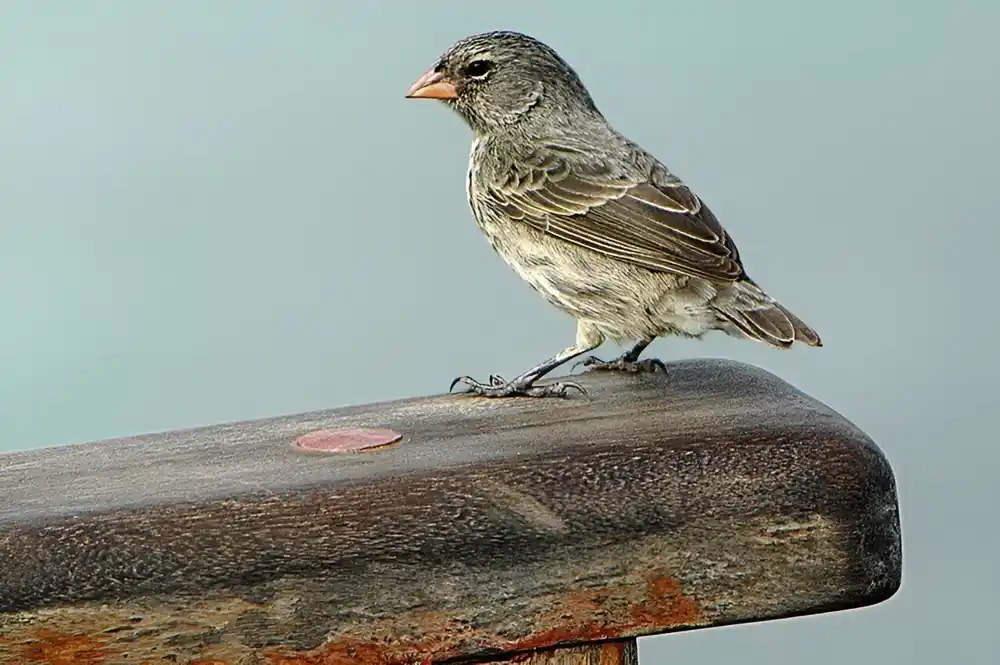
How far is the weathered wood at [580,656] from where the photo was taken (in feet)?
8.68

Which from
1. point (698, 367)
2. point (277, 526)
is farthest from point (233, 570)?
point (698, 367)

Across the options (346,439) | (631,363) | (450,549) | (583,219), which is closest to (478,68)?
(583,219)

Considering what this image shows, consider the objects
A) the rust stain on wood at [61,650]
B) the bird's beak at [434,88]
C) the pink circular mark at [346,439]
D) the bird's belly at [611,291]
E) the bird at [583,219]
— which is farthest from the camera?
the bird's beak at [434,88]

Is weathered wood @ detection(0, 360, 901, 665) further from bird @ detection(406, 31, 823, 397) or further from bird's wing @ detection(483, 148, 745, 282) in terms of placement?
bird's wing @ detection(483, 148, 745, 282)

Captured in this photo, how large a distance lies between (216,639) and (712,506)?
86cm

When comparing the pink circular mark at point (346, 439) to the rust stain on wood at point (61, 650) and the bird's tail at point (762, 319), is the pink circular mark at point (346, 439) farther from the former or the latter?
the bird's tail at point (762, 319)

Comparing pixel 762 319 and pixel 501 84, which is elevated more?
pixel 501 84

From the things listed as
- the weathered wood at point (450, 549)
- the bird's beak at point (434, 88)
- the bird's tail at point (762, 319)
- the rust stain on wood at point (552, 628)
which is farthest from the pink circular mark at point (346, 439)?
the bird's beak at point (434, 88)

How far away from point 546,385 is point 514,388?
0.33 feet

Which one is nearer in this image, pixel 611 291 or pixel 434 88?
pixel 611 291

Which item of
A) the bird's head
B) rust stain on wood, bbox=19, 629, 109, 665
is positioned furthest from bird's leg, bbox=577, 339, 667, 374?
rust stain on wood, bbox=19, 629, 109, 665

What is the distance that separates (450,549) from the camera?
2.57 meters

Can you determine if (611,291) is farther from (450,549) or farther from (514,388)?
(450,549)

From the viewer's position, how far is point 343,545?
254cm
